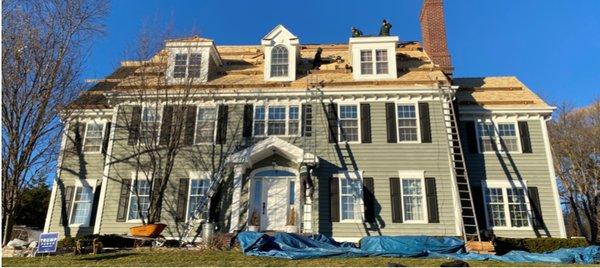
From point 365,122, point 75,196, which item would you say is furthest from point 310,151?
point 75,196

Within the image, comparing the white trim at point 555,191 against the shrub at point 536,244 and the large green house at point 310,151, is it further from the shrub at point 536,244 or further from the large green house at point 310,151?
the shrub at point 536,244

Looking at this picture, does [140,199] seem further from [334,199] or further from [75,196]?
[334,199]

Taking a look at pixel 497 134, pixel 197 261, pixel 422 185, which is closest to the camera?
pixel 197 261

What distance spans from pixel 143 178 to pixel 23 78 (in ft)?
17.5

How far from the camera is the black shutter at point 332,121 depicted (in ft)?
55.9

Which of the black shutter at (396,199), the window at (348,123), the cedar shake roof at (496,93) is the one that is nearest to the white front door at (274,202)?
the window at (348,123)

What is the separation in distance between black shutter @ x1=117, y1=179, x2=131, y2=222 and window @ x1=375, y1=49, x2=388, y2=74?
11129 millimetres

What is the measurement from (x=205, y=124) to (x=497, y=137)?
38.8 feet

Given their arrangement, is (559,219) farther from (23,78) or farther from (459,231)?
(23,78)

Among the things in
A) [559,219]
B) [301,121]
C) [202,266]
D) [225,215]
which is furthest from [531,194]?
[202,266]

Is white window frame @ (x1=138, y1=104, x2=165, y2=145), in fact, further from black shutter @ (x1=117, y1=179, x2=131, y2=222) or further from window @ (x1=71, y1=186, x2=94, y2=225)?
window @ (x1=71, y1=186, x2=94, y2=225)

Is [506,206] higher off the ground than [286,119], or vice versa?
[286,119]

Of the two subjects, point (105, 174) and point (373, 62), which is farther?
point (373, 62)

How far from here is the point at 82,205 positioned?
1728 centimetres
